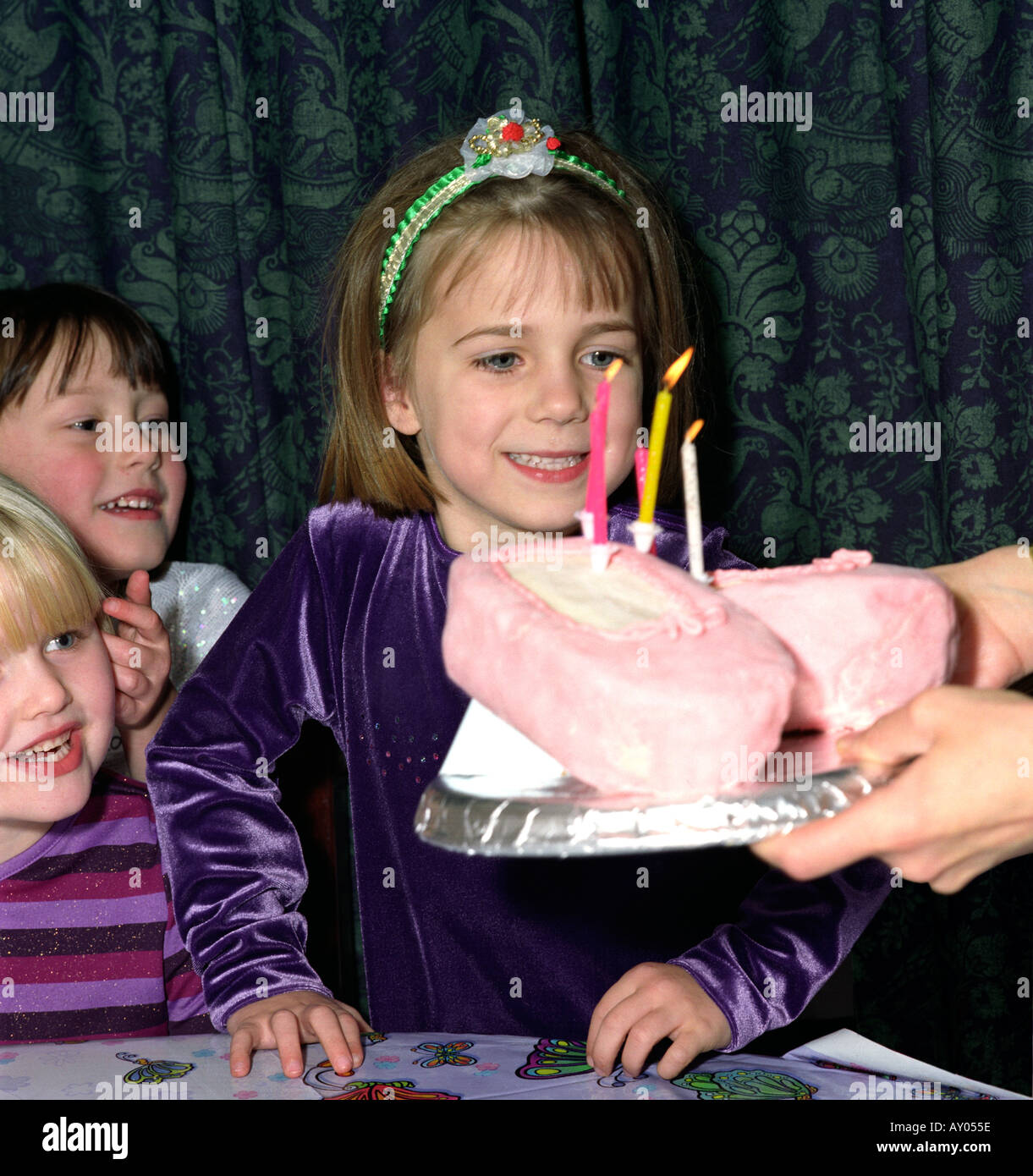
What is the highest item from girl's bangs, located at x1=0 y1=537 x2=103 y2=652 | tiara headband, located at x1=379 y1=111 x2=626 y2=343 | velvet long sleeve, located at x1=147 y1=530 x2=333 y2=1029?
tiara headband, located at x1=379 y1=111 x2=626 y2=343

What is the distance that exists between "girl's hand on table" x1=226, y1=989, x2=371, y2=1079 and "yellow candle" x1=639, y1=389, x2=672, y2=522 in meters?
0.56

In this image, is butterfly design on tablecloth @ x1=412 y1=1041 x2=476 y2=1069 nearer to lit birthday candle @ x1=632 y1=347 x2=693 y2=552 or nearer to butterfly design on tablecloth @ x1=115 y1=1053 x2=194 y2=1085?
butterfly design on tablecloth @ x1=115 y1=1053 x2=194 y2=1085

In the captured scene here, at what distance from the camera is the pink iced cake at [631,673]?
0.71m

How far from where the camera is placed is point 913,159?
1.74 m

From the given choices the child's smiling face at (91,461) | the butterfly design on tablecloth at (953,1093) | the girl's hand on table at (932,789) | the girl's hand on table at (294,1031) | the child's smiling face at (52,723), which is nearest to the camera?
the girl's hand on table at (932,789)

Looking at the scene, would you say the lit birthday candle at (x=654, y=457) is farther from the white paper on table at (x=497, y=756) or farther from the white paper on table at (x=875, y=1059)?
the white paper on table at (x=875, y=1059)

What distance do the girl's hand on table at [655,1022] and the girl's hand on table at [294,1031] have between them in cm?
22

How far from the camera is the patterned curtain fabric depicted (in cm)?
171

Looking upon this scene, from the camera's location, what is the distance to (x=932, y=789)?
0.81 meters

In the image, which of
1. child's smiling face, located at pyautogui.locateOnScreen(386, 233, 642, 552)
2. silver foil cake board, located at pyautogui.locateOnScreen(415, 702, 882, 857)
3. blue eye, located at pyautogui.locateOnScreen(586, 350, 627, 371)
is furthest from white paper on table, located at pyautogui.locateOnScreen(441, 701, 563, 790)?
blue eye, located at pyautogui.locateOnScreen(586, 350, 627, 371)

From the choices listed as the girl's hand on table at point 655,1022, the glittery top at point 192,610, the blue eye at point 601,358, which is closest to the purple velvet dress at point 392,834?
the girl's hand on table at point 655,1022

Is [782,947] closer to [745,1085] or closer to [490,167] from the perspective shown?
[745,1085]

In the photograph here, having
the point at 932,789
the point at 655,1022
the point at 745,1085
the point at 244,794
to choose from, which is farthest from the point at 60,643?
the point at 932,789

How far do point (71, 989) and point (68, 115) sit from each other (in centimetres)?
129
